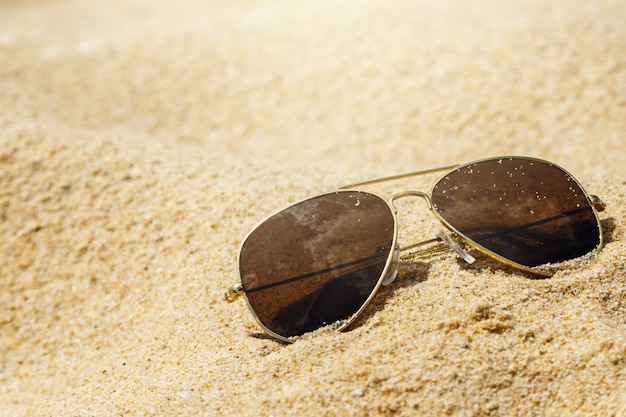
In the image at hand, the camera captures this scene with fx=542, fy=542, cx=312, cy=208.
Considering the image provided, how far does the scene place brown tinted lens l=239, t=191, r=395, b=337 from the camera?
1274 mm

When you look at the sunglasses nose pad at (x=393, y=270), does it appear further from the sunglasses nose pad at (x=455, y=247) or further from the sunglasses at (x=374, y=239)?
the sunglasses nose pad at (x=455, y=247)

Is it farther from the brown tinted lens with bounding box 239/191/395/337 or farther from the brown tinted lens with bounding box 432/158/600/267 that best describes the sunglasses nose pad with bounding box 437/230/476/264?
the brown tinted lens with bounding box 239/191/395/337

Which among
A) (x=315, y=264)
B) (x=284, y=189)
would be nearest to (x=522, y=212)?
(x=315, y=264)

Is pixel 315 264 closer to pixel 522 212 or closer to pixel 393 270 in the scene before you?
pixel 393 270

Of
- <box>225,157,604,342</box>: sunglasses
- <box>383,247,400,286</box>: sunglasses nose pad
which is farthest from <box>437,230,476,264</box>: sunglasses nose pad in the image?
<box>383,247,400,286</box>: sunglasses nose pad

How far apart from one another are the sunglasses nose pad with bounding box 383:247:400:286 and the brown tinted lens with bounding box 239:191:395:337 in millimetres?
28

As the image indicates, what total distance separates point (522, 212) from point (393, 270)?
14.3 inches

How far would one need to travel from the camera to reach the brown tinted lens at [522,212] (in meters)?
1.33

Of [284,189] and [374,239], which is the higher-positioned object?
[374,239]

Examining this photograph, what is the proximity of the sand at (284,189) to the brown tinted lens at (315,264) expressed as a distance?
7 centimetres

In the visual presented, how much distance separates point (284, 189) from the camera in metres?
1.92

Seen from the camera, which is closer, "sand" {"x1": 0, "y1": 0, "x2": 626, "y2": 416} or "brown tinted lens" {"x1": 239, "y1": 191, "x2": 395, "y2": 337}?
"sand" {"x1": 0, "y1": 0, "x2": 626, "y2": 416}

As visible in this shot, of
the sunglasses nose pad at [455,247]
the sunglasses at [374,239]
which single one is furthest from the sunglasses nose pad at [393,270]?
the sunglasses nose pad at [455,247]

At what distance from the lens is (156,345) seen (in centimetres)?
147
